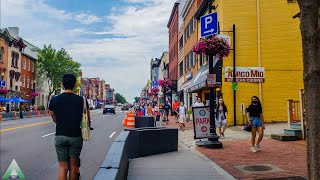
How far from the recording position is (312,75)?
4.23m

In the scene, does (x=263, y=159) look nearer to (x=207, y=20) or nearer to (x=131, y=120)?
(x=207, y=20)

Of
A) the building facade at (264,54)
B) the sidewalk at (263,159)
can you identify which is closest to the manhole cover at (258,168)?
the sidewalk at (263,159)

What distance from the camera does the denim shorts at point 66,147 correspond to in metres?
5.06

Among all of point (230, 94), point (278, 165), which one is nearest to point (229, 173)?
point (278, 165)

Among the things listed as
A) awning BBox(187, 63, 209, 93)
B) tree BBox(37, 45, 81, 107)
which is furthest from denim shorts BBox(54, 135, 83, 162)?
tree BBox(37, 45, 81, 107)

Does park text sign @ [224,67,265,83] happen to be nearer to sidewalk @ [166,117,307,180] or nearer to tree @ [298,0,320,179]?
sidewalk @ [166,117,307,180]

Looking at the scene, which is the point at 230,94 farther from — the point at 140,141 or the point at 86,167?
the point at 86,167

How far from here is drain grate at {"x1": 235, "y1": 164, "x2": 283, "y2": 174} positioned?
826 centimetres

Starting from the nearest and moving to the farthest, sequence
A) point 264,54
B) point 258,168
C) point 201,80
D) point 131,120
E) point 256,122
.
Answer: point 258,168 < point 256,122 < point 264,54 < point 201,80 < point 131,120

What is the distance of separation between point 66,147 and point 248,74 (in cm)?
1911

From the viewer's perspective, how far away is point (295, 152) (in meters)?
11.0

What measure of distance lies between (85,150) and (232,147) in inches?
200

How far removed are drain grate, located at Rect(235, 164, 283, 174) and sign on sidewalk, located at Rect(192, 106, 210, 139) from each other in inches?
188

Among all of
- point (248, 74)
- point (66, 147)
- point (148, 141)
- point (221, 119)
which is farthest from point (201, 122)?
point (248, 74)
